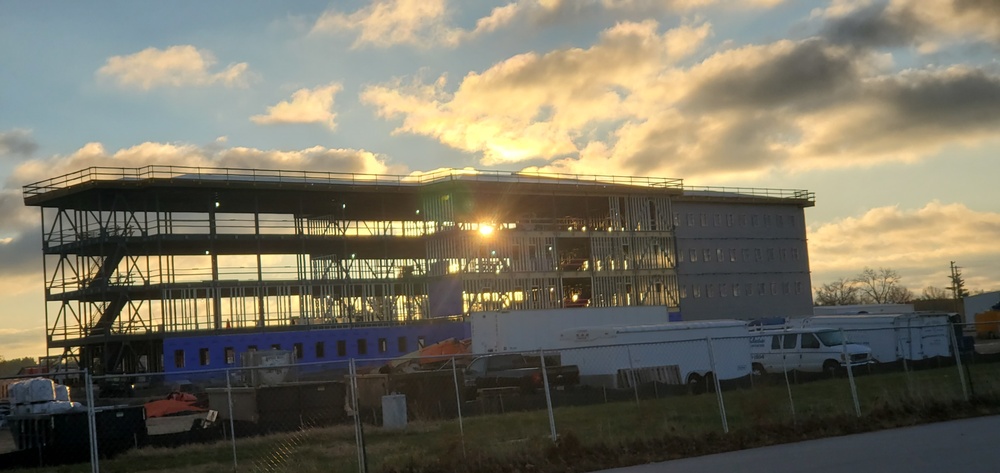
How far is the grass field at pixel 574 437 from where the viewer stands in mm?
16859

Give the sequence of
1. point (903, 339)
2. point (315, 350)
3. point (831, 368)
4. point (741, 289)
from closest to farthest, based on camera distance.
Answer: point (831, 368), point (903, 339), point (315, 350), point (741, 289)

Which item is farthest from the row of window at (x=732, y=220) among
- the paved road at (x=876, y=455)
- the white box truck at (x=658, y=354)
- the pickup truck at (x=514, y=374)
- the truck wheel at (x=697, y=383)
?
the paved road at (x=876, y=455)

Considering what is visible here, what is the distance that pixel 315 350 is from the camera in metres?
62.5

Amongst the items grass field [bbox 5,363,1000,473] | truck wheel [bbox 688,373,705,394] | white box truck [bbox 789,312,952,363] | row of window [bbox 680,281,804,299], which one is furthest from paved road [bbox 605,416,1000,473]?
row of window [bbox 680,281,804,299]

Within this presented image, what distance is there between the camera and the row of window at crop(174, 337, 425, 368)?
5831 cm

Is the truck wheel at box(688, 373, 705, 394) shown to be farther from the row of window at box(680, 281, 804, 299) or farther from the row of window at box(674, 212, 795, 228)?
the row of window at box(674, 212, 795, 228)

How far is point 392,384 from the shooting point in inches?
1148

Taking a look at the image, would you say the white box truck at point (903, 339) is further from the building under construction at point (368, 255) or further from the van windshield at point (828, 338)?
the building under construction at point (368, 255)

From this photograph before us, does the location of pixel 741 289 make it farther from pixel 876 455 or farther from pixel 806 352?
pixel 876 455

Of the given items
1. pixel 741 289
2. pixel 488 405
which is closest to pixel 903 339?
pixel 488 405

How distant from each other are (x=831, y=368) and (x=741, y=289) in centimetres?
4954

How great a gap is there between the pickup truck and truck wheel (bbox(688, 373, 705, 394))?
4.14 metres

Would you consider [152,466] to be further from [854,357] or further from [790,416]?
[854,357]

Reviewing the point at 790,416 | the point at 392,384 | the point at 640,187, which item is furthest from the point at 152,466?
the point at 640,187
